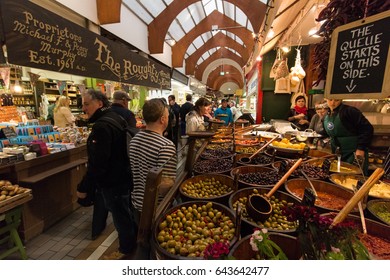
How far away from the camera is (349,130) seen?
10.4ft

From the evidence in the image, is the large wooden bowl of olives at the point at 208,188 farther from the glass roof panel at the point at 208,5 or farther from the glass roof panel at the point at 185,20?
the glass roof panel at the point at 208,5

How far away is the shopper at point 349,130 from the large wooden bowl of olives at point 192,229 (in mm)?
2577

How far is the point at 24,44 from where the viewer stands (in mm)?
2510

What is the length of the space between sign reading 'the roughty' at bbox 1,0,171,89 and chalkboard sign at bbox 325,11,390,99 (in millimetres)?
3229

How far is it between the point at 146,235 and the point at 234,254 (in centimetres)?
54

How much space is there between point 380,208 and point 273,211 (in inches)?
33.2

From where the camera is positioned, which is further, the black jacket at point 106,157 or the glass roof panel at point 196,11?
the glass roof panel at point 196,11

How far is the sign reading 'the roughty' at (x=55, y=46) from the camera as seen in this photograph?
2395 millimetres

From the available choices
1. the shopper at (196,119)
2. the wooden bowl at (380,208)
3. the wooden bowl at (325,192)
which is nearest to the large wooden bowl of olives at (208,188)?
the wooden bowl at (325,192)

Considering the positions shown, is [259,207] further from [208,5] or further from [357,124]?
[208,5]

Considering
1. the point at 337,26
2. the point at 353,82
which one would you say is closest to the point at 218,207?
the point at 353,82

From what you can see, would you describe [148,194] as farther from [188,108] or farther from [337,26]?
[188,108]
